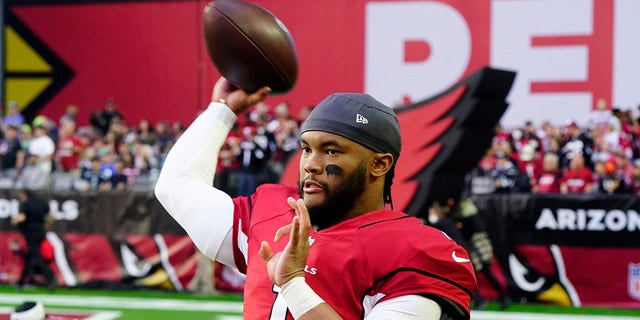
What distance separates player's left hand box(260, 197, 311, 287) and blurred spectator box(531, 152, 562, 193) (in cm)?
1023

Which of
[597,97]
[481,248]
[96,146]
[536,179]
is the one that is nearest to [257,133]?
[96,146]

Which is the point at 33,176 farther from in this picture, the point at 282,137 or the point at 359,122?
the point at 359,122

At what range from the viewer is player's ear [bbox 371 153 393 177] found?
220cm

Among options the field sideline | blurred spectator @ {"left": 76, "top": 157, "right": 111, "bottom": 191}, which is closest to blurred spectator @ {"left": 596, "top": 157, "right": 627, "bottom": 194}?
the field sideline

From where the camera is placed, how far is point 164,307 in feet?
32.4

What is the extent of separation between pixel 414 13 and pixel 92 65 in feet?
25.8

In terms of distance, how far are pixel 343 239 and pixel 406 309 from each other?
0.25 metres

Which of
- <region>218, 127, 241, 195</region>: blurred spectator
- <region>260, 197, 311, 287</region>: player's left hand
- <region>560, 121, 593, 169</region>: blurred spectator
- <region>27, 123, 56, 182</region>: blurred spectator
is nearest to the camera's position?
<region>260, 197, 311, 287</region>: player's left hand

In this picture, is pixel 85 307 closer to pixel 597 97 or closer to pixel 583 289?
pixel 583 289

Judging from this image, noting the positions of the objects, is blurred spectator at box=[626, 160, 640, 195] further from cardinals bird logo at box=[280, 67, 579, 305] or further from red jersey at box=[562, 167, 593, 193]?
cardinals bird logo at box=[280, 67, 579, 305]

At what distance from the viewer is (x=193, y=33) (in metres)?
20.2

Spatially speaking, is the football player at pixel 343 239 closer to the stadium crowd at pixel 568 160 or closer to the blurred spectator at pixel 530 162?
the stadium crowd at pixel 568 160

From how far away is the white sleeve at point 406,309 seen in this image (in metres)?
2.00

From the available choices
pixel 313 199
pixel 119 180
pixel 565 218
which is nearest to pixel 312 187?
pixel 313 199
